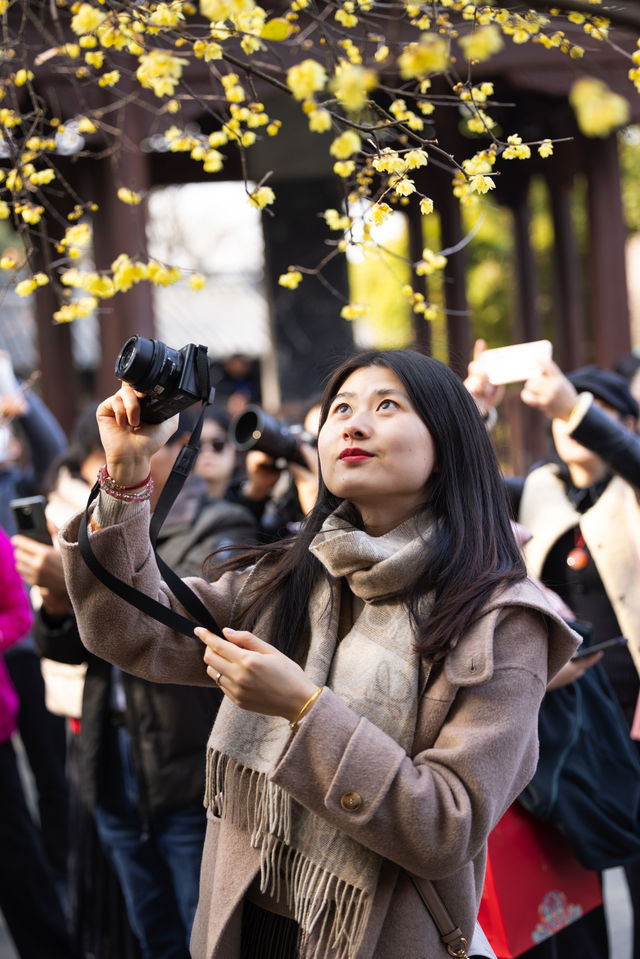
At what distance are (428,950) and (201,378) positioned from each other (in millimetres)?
1024

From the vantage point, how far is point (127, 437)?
1843 millimetres

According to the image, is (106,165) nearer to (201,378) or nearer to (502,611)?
(201,378)

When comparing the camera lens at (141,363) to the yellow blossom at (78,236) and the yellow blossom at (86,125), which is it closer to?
the yellow blossom at (78,236)

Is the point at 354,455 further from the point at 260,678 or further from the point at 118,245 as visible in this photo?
the point at 118,245

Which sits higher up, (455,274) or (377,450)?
(455,274)

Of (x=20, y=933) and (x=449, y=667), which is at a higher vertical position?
(x=449, y=667)

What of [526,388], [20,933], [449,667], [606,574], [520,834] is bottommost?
[20,933]

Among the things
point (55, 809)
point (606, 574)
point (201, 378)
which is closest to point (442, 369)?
point (201, 378)

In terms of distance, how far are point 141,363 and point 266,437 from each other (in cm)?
150

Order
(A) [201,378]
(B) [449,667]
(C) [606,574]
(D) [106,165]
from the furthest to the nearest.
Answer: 1. (D) [106,165]
2. (C) [606,574]
3. (A) [201,378]
4. (B) [449,667]

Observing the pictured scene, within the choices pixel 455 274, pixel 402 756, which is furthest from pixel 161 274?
pixel 455 274

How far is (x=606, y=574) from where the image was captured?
3.31 m

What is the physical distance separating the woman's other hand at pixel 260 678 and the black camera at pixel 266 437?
1.67 m

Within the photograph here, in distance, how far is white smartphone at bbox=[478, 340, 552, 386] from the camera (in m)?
2.85
